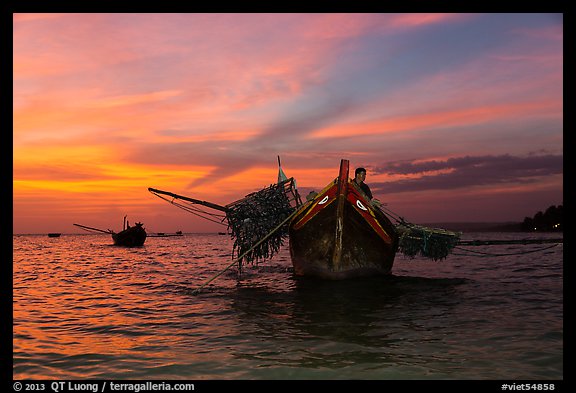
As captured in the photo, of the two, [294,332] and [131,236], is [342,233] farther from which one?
[131,236]

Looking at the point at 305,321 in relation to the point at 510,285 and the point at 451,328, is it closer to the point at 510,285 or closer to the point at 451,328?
the point at 451,328

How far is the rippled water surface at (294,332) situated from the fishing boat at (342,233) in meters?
0.72

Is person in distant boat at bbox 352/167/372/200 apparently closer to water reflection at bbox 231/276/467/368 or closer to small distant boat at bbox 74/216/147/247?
water reflection at bbox 231/276/467/368

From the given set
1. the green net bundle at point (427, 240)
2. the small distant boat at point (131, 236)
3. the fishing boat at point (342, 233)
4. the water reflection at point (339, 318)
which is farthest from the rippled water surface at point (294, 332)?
the small distant boat at point (131, 236)

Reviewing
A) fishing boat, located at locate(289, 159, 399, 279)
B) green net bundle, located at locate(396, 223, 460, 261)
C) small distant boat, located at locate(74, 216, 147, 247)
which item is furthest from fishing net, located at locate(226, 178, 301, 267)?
small distant boat, located at locate(74, 216, 147, 247)

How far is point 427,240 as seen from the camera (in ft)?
59.0

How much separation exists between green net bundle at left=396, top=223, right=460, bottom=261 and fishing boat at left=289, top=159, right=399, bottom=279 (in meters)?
1.19

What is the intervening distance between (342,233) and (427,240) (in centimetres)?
425

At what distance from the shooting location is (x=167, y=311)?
1200 cm

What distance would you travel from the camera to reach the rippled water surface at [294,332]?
683cm

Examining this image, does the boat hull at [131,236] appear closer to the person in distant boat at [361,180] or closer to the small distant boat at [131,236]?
the small distant boat at [131,236]
